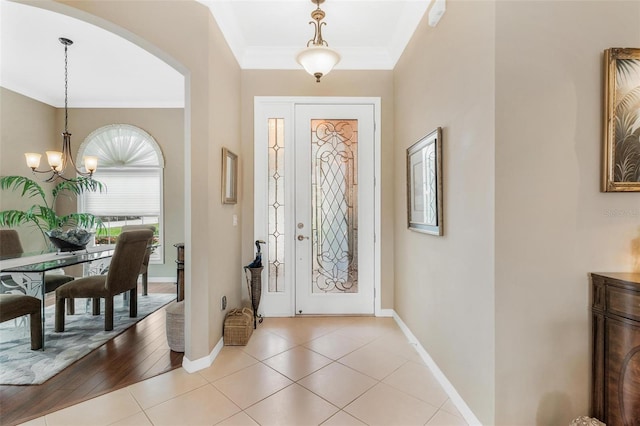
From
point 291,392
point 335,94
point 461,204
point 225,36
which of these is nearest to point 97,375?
point 291,392

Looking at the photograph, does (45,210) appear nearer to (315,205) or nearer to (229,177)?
(229,177)

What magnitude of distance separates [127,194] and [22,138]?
1.58 m

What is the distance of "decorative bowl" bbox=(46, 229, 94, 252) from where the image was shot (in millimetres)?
3204

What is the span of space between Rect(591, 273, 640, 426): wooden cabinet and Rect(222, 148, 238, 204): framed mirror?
2.67 meters

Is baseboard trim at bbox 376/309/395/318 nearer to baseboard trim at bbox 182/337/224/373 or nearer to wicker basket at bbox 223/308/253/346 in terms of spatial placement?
wicker basket at bbox 223/308/253/346

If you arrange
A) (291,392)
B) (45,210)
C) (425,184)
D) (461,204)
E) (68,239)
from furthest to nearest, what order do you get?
1. (45,210)
2. (68,239)
3. (425,184)
4. (291,392)
5. (461,204)

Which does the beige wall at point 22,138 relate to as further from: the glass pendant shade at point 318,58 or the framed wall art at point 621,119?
the framed wall art at point 621,119

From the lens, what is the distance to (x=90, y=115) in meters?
4.74

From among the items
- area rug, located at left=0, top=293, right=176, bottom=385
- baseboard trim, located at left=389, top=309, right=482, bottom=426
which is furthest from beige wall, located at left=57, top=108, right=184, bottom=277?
baseboard trim, located at left=389, top=309, right=482, bottom=426

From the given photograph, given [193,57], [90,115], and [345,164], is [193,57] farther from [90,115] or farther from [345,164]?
[90,115]

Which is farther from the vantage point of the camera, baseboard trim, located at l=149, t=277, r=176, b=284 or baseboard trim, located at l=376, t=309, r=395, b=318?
baseboard trim, located at l=149, t=277, r=176, b=284

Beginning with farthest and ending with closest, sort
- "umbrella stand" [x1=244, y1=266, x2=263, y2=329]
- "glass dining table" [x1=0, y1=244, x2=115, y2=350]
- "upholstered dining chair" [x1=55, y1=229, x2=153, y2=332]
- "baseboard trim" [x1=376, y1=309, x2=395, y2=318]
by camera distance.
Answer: "baseboard trim" [x1=376, y1=309, x2=395, y2=318] → "umbrella stand" [x1=244, y1=266, x2=263, y2=329] → "upholstered dining chair" [x1=55, y1=229, x2=153, y2=332] → "glass dining table" [x1=0, y1=244, x2=115, y2=350]

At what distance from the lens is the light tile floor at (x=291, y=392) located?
5.52 ft

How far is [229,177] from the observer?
276 centimetres
